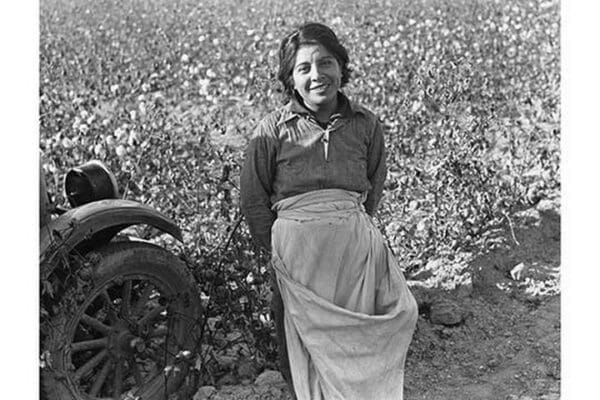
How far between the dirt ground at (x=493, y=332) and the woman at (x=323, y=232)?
563 mm

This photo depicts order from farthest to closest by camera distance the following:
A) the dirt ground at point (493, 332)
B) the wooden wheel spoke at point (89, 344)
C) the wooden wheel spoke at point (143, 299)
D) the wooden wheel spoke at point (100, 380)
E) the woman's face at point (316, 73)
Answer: the dirt ground at point (493, 332) → the wooden wheel spoke at point (143, 299) → the wooden wheel spoke at point (100, 380) → the wooden wheel spoke at point (89, 344) → the woman's face at point (316, 73)

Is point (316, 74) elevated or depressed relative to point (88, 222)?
elevated

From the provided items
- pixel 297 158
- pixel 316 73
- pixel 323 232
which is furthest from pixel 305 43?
pixel 323 232

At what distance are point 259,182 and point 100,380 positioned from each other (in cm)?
90

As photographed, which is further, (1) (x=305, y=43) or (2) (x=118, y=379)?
(2) (x=118, y=379)

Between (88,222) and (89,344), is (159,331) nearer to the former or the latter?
(89,344)

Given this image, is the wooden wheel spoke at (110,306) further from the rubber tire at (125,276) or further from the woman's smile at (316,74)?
the woman's smile at (316,74)

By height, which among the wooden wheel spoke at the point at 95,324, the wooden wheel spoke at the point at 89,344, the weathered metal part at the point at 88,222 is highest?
the weathered metal part at the point at 88,222

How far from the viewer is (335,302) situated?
3557mm

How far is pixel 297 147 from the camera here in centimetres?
350

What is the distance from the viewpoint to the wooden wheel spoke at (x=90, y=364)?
11.8 ft

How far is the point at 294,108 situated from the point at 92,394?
121cm

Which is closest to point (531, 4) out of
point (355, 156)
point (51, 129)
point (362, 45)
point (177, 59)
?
point (362, 45)

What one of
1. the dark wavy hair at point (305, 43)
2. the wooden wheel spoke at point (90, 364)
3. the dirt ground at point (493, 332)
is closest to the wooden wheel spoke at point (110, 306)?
the wooden wheel spoke at point (90, 364)
